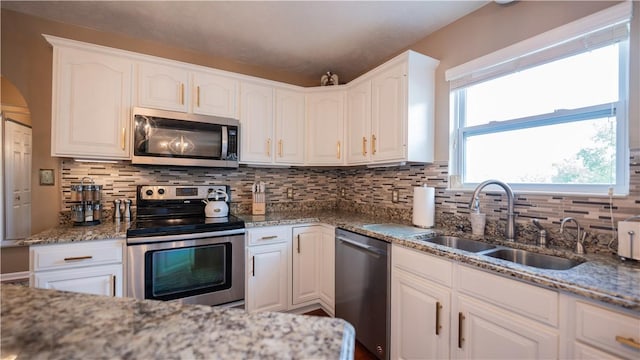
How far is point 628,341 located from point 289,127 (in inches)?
97.7

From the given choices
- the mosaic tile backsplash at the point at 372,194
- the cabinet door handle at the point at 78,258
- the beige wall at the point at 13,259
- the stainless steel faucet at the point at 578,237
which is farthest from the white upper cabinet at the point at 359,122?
the beige wall at the point at 13,259

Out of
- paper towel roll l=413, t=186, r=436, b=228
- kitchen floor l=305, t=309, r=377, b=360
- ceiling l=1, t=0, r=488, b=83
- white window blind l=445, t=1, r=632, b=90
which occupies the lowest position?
kitchen floor l=305, t=309, r=377, b=360

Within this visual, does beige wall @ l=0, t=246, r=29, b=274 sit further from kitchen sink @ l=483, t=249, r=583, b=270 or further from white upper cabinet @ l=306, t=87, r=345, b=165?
kitchen sink @ l=483, t=249, r=583, b=270

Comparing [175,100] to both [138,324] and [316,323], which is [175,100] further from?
[316,323]

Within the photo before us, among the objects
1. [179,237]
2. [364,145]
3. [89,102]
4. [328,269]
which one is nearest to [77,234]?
[179,237]

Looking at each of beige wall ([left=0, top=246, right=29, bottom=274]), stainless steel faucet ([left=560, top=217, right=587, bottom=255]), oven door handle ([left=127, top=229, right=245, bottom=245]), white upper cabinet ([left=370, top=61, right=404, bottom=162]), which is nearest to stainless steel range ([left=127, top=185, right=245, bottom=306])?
oven door handle ([left=127, top=229, right=245, bottom=245])

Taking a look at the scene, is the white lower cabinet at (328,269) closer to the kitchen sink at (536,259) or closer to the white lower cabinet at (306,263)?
the white lower cabinet at (306,263)

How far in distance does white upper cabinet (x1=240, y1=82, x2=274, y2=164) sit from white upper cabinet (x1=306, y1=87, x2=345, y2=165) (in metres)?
0.41

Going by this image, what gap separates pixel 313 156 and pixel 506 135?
1637 mm

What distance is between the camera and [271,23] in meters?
2.09

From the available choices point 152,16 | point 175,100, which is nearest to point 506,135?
point 175,100

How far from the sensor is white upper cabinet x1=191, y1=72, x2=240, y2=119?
2293mm

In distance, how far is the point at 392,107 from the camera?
214 centimetres

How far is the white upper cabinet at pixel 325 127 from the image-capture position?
8.93ft
